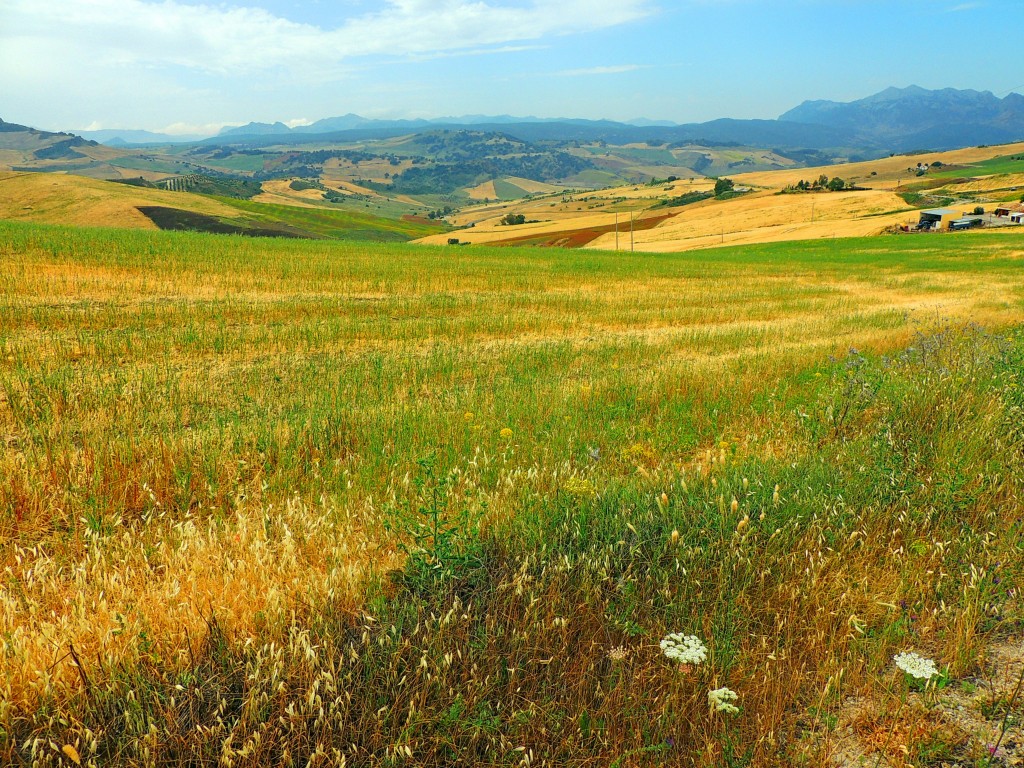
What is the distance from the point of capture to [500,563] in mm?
3789

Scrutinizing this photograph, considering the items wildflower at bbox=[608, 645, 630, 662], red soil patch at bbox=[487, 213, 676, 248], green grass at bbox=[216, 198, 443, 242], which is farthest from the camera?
green grass at bbox=[216, 198, 443, 242]

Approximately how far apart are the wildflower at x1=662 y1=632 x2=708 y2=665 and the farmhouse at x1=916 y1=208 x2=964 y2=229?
90547 millimetres

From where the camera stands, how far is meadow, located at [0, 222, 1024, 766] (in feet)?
8.97

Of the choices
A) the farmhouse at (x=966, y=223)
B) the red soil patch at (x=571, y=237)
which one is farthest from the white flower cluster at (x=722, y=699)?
the red soil patch at (x=571, y=237)

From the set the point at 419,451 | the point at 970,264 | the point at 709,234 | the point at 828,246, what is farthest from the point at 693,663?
the point at 709,234

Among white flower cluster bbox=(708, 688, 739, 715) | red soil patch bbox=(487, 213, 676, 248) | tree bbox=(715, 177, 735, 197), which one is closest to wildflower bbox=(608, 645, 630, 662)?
white flower cluster bbox=(708, 688, 739, 715)

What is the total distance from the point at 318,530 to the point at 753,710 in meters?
2.95

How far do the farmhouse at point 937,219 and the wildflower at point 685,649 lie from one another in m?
90.5

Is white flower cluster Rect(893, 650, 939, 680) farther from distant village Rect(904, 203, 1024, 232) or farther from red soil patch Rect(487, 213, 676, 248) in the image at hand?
red soil patch Rect(487, 213, 676, 248)

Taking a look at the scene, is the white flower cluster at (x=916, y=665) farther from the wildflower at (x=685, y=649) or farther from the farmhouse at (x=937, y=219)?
the farmhouse at (x=937, y=219)

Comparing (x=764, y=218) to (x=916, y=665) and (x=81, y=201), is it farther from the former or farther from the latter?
(x=916, y=665)

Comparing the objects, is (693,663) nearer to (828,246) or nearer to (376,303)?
(376,303)

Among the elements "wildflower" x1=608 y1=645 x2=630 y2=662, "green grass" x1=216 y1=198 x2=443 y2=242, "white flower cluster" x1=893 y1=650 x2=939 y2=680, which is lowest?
"wildflower" x1=608 y1=645 x2=630 y2=662

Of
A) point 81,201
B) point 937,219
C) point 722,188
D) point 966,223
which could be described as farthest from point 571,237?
point 81,201
